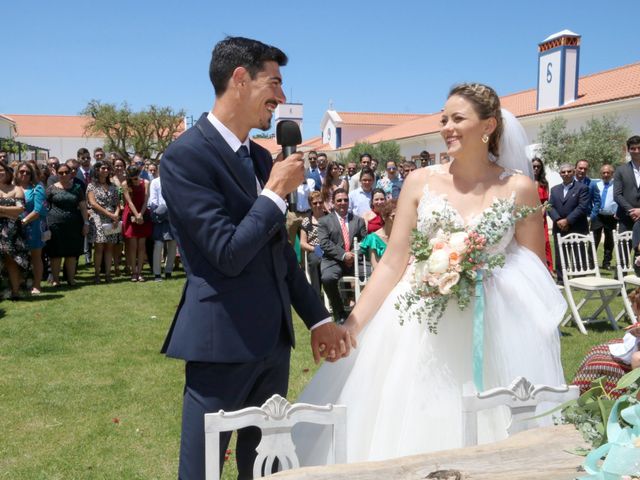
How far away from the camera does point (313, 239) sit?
9562 mm

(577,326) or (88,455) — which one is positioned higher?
(577,326)

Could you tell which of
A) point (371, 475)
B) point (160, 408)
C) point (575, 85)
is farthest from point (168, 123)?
point (371, 475)

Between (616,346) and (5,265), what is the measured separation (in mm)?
8673

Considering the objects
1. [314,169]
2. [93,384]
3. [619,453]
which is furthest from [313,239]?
[619,453]

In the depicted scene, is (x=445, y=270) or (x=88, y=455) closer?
(x=445, y=270)

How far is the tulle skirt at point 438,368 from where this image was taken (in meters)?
3.06

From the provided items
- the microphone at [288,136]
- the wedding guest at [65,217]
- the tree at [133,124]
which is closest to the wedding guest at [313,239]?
the wedding guest at [65,217]

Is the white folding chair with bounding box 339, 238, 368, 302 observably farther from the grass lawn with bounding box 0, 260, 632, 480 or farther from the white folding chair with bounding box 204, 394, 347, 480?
the white folding chair with bounding box 204, 394, 347, 480

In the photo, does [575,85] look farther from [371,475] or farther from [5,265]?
[371,475]

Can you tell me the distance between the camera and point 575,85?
33031 millimetres

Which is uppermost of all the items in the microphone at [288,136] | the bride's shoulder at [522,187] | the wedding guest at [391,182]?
the wedding guest at [391,182]

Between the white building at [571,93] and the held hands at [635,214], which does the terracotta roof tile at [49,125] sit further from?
the held hands at [635,214]

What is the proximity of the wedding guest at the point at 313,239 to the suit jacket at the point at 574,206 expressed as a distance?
457 cm

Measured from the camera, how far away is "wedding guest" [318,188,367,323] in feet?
28.5
